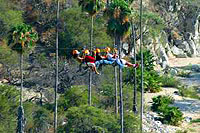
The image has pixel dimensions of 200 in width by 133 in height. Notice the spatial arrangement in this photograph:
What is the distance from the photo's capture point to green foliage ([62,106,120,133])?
43.0m

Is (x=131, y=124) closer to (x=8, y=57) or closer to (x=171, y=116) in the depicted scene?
(x=171, y=116)

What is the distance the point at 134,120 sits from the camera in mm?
45875

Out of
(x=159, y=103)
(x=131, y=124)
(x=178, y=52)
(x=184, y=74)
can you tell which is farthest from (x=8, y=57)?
(x=178, y=52)

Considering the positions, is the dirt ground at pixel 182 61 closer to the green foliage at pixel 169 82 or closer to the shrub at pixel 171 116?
the green foliage at pixel 169 82

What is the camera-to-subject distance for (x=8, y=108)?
46.7 meters

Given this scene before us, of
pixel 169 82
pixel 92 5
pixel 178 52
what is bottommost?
pixel 169 82

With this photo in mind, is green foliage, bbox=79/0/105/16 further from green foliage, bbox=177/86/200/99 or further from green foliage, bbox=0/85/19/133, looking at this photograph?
green foliage, bbox=177/86/200/99

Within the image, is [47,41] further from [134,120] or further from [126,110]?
[134,120]

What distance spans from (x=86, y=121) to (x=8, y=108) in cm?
708

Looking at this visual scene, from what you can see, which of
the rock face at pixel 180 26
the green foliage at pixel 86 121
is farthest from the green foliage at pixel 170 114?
the rock face at pixel 180 26

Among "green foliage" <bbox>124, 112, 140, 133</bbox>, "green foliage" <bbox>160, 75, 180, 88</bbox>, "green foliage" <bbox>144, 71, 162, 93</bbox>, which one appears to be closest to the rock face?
"green foliage" <bbox>160, 75, 180, 88</bbox>

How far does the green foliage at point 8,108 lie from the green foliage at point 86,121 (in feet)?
14.6

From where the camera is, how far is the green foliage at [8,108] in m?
45.1

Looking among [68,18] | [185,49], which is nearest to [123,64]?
[68,18]
